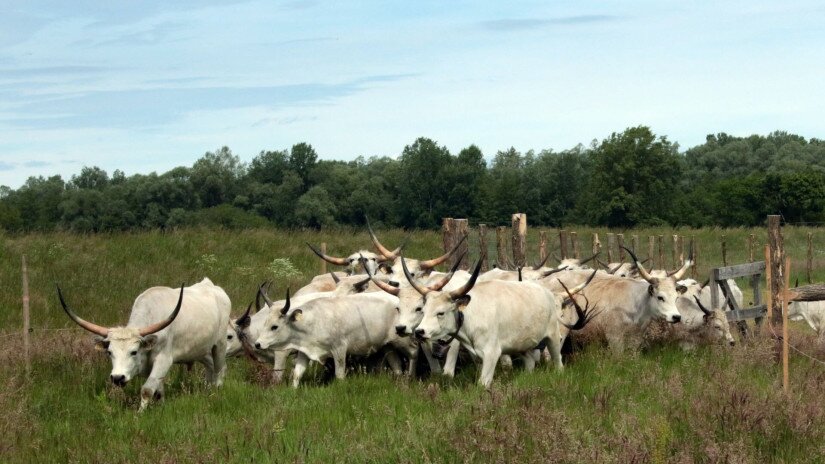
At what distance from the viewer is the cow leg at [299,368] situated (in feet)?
38.4

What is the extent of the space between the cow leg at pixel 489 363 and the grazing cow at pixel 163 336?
3.16m

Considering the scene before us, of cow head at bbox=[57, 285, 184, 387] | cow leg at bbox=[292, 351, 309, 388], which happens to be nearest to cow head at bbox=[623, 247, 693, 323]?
cow leg at bbox=[292, 351, 309, 388]

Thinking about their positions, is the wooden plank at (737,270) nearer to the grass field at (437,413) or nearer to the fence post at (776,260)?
the fence post at (776,260)

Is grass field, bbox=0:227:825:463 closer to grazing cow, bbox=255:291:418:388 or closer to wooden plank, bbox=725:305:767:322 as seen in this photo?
grazing cow, bbox=255:291:418:388

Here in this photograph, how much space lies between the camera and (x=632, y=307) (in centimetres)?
1405

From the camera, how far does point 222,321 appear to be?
12.5 m

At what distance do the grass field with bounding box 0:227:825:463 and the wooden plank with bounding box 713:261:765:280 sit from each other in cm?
139

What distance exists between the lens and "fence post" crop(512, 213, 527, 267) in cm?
2091

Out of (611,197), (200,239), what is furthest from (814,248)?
(611,197)

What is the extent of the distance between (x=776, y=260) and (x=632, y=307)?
2290mm

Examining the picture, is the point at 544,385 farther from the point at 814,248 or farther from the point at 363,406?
the point at 814,248

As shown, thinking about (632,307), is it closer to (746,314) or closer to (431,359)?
(746,314)

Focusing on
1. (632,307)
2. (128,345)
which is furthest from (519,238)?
(128,345)

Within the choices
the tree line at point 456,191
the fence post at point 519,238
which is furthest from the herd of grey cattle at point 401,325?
the tree line at point 456,191
